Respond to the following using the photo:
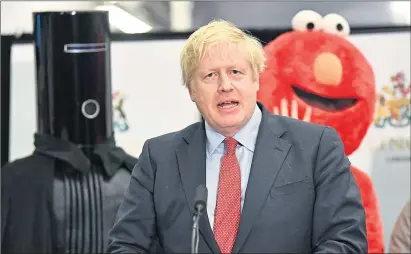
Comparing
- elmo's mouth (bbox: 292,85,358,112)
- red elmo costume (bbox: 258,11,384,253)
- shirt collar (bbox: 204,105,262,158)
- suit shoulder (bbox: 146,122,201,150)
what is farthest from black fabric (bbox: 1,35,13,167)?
shirt collar (bbox: 204,105,262,158)

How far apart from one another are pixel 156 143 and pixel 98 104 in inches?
25.6

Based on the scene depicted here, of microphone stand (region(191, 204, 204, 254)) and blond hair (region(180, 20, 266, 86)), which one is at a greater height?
blond hair (region(180, 20, 266, 86))

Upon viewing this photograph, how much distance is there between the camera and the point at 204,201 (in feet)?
4.43

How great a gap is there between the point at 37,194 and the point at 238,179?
0.91 metres

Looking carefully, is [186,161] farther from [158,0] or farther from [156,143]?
[158,0]

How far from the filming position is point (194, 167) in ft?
Result: 5.32

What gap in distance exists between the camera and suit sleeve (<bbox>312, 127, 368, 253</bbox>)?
148 centimetres

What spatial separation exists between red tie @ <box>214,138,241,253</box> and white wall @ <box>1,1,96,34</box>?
1535 millimetres

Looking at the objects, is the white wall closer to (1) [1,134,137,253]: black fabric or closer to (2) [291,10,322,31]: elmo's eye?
(1) [1,134,137,253]: black fabric

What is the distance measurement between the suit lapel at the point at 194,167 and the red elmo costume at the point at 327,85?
0.85m

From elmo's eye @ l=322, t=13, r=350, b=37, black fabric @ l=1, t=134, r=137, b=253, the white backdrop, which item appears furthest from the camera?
the white backdrop

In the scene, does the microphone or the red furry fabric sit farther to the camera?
the red furry fabric

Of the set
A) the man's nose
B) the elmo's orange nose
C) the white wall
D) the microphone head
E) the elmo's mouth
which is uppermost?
the white wall

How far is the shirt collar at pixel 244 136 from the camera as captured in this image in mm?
1654
